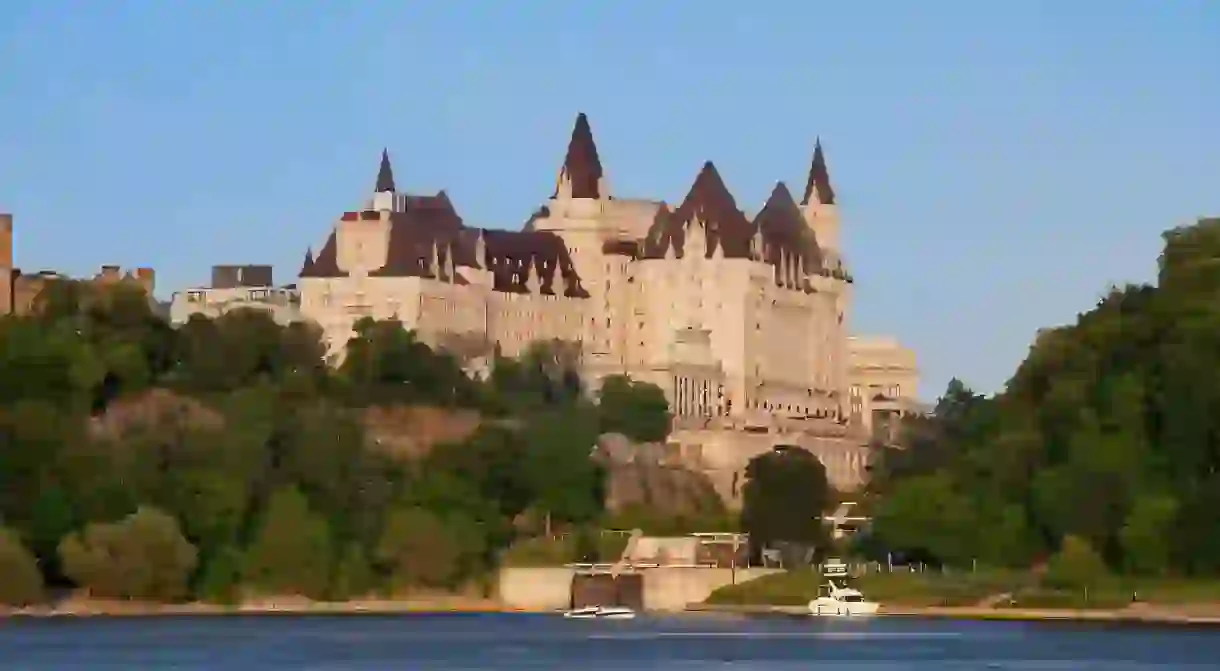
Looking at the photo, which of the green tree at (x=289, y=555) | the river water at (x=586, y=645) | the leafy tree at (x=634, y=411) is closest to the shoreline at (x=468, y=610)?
the green tree at (x=289, y=555)

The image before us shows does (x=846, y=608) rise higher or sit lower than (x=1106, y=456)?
lower

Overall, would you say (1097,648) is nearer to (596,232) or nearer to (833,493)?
(833,493)

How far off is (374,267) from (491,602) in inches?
2171

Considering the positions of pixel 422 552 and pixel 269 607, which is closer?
pixel 269 607

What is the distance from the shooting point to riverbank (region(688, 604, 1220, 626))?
3927 inches

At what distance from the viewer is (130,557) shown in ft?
360

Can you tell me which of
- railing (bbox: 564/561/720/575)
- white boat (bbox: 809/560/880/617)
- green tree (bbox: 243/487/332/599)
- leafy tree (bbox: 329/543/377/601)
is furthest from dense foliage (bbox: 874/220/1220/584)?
green tree (bbox: 243/487/332/599)

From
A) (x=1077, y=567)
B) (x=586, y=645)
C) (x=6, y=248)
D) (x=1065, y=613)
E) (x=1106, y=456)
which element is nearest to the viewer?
(x=586, y=645)

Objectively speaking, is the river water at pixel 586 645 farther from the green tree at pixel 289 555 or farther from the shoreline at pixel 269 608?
the green tree at pixel 289 555

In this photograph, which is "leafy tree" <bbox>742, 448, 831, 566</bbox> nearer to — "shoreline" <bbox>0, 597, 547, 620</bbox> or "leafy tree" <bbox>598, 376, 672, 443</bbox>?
"shoreline" <bbox>0, 597, 547, 620</bbox>

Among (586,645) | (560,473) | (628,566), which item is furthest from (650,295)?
(586,645)

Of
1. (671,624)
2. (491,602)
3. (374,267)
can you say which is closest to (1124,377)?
(671,624)

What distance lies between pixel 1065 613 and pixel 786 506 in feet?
91.0

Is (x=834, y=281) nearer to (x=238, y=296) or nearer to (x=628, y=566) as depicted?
(x=238, y=296)
